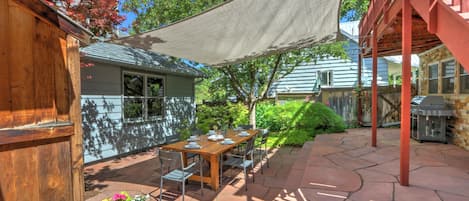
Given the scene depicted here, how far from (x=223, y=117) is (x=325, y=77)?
6.81 meters

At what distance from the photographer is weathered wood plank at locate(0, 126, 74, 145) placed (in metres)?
1.32

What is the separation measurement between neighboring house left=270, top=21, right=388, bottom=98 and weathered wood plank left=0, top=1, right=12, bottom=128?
10.1m

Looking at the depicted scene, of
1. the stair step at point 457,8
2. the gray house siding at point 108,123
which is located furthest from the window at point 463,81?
the gray house siding at point 108,123

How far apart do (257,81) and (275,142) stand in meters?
2.15

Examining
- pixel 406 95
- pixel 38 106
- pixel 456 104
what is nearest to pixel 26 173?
pixel 38 106

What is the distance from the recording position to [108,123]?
5.89 m

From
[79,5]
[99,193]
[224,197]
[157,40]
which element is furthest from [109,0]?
[224,197]

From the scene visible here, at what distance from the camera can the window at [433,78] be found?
6570mm

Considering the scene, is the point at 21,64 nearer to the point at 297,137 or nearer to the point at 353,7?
the point at 297,137

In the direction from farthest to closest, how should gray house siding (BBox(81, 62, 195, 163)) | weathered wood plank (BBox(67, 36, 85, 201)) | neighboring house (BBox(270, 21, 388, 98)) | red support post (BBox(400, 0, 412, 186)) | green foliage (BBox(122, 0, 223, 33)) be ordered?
neighboring house (BBox(270, 21, 388, 98)), green foliage (BBox(122, 0, 223, 33)), gray house siding (BBox(81, 62, 195, 163)), red support post (BBox(400, 0, 412, 186)), weathered wood plank (BBox(67, 36, 85, 201))

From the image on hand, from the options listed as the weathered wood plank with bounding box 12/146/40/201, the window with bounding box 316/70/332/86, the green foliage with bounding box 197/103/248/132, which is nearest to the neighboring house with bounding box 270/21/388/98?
the window with bounding box 316/70/332/86

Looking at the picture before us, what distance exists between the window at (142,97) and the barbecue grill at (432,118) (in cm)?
707

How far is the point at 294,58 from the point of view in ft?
24.2

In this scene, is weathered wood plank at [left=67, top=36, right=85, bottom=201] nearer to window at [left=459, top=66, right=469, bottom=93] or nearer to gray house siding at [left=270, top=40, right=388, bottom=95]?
window at [left=459, top=66, right=469, bottom=93]
